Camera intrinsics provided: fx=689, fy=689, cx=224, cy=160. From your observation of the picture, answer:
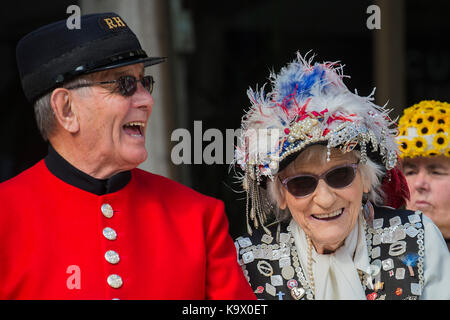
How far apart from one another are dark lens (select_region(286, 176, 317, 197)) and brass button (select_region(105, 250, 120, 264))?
904mm

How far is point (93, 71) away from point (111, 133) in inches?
9.8

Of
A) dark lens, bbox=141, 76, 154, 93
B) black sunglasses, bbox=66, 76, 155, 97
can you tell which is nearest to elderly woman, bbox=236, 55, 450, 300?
dark lens, bbox=141, 76, 154, 93

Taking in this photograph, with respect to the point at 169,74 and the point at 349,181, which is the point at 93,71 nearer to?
the point at 349,181

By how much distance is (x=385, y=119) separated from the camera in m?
3.26

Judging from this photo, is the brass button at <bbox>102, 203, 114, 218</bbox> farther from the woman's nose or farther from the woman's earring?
the woman's earring

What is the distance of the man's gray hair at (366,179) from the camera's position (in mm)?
3156

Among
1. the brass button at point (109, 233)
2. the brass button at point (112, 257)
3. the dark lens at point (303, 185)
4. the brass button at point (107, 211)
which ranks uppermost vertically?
the dark lens at point (303, 185)

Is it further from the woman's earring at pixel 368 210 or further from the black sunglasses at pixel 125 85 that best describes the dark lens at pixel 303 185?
the black sunglasses at pixel 125 85

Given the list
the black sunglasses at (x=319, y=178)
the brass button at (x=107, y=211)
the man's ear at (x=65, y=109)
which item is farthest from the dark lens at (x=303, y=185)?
the man's ear at (x=65, y=109)

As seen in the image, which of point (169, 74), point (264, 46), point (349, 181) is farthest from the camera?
point (264, 46)

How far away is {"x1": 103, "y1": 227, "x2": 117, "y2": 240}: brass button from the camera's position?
8.63ft

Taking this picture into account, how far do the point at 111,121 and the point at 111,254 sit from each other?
1.68ft

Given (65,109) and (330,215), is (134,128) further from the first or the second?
(330,215)
